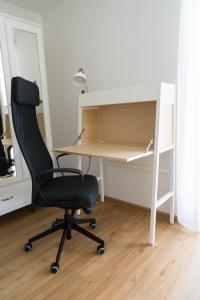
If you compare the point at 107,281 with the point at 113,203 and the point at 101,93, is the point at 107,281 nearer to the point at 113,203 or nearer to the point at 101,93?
the point at 113,203

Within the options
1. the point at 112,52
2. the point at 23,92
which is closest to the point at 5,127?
the point at 23,92

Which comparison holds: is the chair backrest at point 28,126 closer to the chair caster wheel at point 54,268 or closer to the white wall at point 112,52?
the chair caster wheel at point 54,268

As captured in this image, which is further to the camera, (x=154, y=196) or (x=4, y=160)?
(x=4, y=160)

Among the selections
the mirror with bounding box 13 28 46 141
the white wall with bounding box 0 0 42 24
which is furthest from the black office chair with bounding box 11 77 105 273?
the white wall with bounding box 0 0 42 24

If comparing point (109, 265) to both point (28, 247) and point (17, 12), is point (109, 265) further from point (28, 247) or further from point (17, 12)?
point (17, 12)

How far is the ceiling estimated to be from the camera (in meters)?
2.53

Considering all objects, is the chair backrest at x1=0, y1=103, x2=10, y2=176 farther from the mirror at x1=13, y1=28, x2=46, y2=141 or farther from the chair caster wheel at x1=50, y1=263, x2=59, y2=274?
the chair caster wheel at x1=50, y1=263, x2=59, y2=274

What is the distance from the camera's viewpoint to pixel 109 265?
5.10 ft

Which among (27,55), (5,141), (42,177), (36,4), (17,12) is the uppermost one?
(36,4)

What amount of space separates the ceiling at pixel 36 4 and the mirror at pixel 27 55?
0.59 m

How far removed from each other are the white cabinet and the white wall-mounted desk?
546 mm

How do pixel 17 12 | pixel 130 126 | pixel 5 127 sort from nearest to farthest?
1. pixel 5 127
2. pixel 130 126
3. pixel 17 12

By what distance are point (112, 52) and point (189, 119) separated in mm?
1139

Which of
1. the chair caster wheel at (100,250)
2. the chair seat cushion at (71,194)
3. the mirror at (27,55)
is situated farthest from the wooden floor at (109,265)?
the mirror at (27,55)
